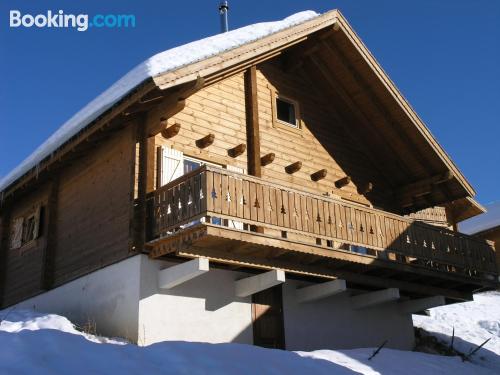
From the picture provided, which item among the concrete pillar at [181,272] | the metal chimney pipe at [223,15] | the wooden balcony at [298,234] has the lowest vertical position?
the concrete pillar at [181,272]

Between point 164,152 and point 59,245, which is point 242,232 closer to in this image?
point 164,152

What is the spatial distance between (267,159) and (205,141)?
173 centimetres

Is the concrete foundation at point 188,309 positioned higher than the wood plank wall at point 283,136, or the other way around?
the wood plank wall at point 283,136

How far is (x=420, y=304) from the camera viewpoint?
55.3ft

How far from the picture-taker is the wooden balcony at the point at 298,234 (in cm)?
1124

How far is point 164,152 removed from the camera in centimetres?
1295

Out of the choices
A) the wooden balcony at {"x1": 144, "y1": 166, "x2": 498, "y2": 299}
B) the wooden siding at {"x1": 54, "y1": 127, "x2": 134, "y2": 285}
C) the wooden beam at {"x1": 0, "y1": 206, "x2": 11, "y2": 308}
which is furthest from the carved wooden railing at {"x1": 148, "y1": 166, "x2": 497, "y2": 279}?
the wooden beam at {"x1": 0, "y1": 206, "x2": 11, "y2": 308}

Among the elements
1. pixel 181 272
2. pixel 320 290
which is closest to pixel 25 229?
pixel 181 272

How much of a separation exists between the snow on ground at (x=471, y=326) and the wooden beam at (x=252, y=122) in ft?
25.1

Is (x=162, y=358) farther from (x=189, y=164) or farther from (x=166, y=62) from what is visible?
(x=189, y=164)

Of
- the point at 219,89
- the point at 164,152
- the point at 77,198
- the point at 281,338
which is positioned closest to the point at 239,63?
the point at 219,89

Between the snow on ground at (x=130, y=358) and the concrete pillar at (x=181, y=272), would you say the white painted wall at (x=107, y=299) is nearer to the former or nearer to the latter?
the concrete pillar at (x=181, y=272)

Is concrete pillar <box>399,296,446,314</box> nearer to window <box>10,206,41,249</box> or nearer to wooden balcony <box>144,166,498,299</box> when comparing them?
wooden balcony <box>144,166,498,299</box>

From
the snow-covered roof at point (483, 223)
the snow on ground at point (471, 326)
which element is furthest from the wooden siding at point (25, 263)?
the snow-covered roof at point (483, 223)
